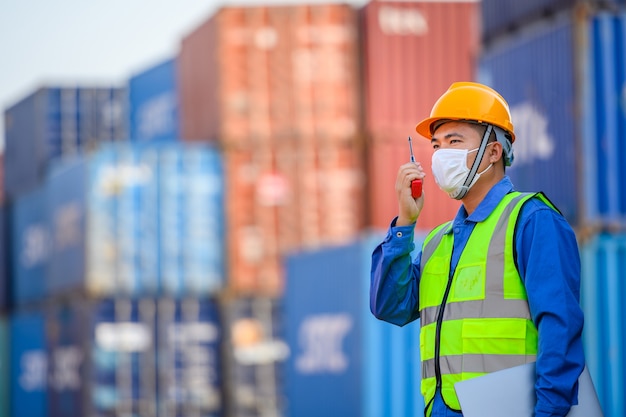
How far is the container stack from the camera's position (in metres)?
11.8

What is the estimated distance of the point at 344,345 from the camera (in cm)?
1622

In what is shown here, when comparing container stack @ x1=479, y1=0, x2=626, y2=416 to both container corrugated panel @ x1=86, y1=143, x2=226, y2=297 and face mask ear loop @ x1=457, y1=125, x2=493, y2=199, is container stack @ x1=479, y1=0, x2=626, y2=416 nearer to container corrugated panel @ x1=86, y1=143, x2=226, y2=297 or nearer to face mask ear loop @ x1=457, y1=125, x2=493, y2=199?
face mask ear loop @ x1=457, y1=125, x2=493, y2=199

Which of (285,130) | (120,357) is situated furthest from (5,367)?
(285,130)

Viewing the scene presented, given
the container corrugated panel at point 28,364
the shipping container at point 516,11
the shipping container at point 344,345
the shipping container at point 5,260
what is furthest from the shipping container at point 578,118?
the shipping container at point 5,260

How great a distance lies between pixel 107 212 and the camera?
21.4 m

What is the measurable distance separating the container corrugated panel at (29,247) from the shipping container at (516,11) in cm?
1331

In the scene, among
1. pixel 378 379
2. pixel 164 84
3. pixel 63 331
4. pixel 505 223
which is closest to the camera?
pixel 505 223

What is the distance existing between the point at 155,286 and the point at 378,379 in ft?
21.5

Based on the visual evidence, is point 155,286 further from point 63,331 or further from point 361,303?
point 361,303

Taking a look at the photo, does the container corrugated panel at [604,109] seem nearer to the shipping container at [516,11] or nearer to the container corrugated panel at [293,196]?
the shipping container at [516,11]

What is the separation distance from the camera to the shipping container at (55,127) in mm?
29109

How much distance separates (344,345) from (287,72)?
679 cm

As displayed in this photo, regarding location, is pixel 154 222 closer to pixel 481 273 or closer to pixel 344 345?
pixel 344 345

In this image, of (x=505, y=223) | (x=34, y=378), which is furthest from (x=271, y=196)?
(x=505, y=223)
